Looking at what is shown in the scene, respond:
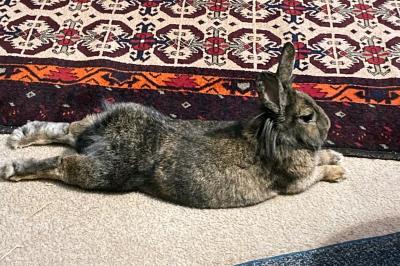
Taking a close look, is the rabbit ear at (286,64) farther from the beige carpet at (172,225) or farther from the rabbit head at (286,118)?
the beige carpet at (172,225)

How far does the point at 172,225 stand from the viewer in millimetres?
2221

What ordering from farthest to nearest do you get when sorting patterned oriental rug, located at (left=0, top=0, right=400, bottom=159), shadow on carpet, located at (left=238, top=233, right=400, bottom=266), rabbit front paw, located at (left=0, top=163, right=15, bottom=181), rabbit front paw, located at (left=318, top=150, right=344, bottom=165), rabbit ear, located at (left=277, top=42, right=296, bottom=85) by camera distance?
patterned oriental rug, located at (left=0, top=0, right=400, bottom=159) < rabbit front paw, located at (left=318, top=150, right=344, bottom=165) < rabbit front paw, located at (left=0, top=163, right=15, bottom=181) < rabbit ear, located at (left=277, top=42, right=296, bottom=85) < shadow on carpet, located at (left=238, top=233, right=400, bottom=266)

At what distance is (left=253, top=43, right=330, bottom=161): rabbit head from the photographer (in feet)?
6.88

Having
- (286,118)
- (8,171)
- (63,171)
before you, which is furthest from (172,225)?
(8,171)

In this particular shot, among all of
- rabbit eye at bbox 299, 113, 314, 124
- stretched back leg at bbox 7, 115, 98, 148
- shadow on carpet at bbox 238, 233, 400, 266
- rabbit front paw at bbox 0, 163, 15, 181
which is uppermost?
rabbit eye at bbox 299, 113, 314, 124

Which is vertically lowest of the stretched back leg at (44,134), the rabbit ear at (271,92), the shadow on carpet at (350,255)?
the stretched back leg at (44,134)

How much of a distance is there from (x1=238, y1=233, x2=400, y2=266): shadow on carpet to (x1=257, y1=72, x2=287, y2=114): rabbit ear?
0.53 metres

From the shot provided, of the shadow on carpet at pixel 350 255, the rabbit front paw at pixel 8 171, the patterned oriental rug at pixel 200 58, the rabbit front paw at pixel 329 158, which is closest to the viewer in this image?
the shadow on carpet at pixel 350 255

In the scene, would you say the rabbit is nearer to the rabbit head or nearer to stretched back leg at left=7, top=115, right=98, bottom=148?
the rabbit head

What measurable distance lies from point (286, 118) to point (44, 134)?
1.04 metres

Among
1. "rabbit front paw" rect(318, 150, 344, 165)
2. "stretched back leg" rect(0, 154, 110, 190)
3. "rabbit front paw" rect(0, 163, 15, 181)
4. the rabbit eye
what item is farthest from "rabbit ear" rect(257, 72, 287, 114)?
"rabbit front paw" rect(0, 163, 15, 181)

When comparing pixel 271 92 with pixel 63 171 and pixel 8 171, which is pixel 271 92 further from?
pixel 8 171

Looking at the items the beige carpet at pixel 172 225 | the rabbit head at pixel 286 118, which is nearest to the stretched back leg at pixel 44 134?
the beige carpet at pixel 172 225

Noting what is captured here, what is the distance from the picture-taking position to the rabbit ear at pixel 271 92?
2056 millimetres
